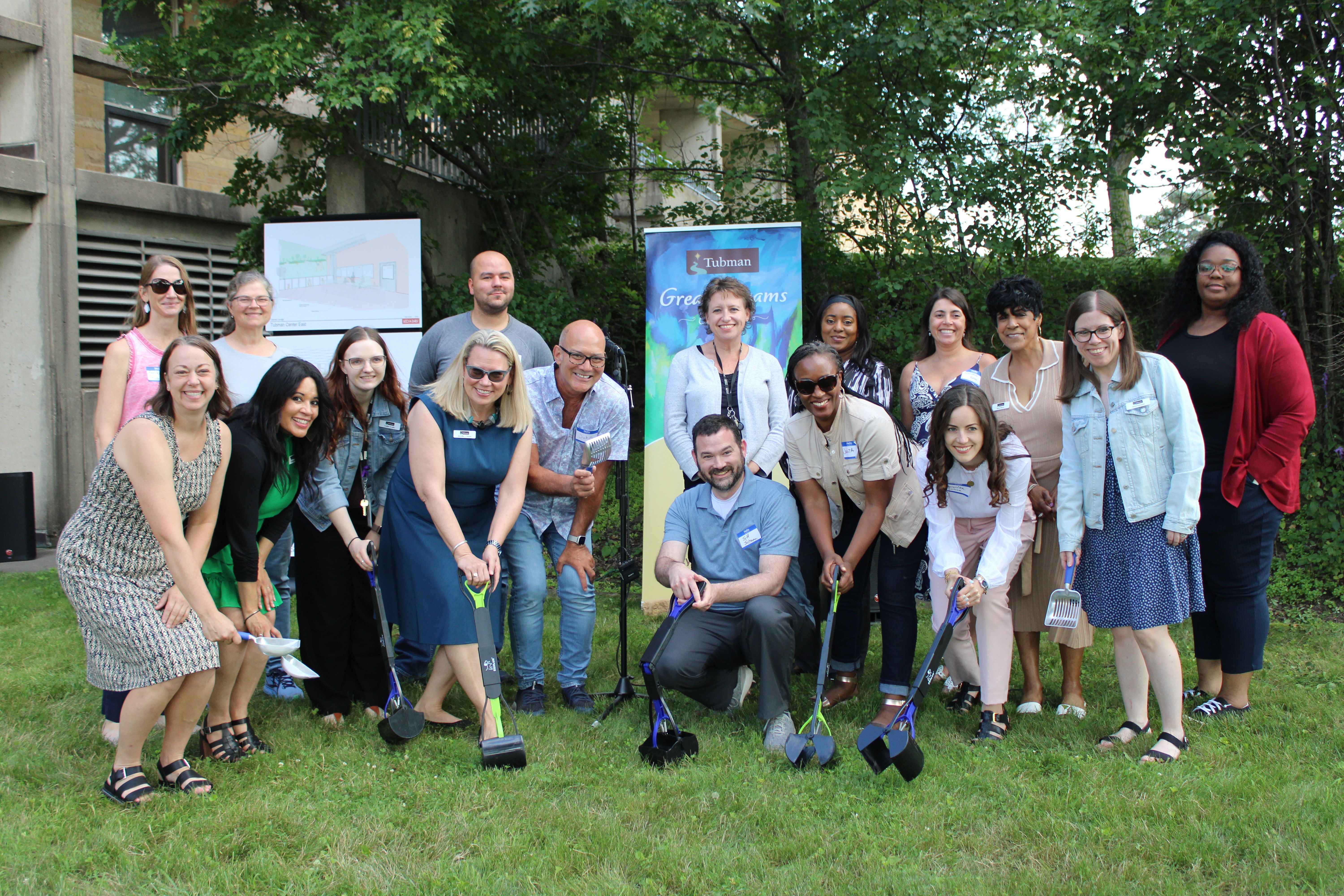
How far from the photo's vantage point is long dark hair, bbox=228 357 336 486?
11.9 feet

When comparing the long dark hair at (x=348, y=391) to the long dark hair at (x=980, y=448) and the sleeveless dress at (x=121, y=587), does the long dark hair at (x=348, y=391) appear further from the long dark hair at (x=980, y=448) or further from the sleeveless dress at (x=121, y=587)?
the long dark hair at (x=980, y=448)

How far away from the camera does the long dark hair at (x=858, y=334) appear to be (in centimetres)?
467

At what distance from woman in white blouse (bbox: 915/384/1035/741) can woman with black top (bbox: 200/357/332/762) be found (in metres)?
2.48

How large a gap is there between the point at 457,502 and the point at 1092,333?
2577 millimetres

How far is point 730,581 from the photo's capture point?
4.01m

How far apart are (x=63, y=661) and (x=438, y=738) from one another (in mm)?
2570

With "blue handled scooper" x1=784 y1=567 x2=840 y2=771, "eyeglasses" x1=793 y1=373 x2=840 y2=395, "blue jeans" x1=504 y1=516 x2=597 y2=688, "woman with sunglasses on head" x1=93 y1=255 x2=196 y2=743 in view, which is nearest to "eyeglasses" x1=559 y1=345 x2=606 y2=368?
"blue jeans" x1=504 y1=516 x2=597 y2=688

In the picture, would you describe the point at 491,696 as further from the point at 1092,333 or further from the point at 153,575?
the point at 1092,333

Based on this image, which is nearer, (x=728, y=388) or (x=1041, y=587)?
(x=1041, y=587)

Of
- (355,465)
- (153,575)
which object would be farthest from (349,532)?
(153,575)

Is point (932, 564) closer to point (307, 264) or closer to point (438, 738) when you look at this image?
point (438, 738)

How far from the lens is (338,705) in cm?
414

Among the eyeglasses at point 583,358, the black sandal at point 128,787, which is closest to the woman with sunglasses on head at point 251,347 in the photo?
the black sandal at point 128,787

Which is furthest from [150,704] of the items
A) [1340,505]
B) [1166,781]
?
[1340,505]
